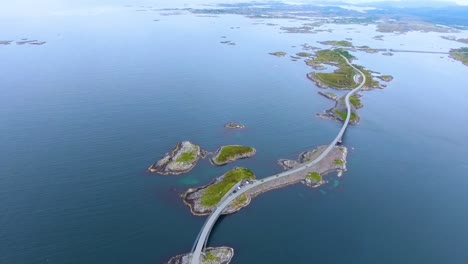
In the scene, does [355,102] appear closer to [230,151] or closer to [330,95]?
[330,95]

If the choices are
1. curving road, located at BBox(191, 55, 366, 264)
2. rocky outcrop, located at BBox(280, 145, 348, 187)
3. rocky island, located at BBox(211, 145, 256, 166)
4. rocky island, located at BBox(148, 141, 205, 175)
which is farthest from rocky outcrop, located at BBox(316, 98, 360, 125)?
rocky island, located at BBox(148, 141, 205, 175)

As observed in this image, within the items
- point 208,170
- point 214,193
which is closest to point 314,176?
point 214,193

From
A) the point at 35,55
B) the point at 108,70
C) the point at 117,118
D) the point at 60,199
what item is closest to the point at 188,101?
the point at 117,118

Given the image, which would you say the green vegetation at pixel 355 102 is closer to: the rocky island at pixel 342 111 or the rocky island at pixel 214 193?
the rocky island at pixel 342 111

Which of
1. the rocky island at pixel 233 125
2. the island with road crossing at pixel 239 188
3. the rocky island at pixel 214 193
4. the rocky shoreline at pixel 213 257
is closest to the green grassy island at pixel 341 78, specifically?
the island with road crossing at pixel 239 188

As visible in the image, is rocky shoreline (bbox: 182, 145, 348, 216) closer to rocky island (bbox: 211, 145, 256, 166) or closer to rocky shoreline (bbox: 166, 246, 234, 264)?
rocky island (bbox: 211, 145, 256, 166)

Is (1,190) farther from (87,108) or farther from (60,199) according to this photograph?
(87,108)
